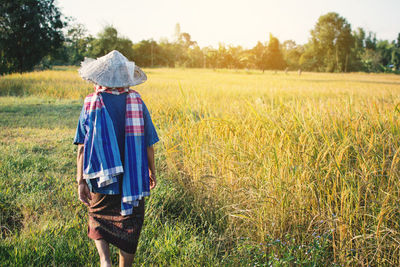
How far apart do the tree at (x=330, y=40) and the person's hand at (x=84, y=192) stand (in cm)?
3904

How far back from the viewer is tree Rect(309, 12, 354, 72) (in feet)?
120

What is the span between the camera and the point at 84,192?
144 centimetres

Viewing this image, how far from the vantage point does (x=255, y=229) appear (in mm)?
2021

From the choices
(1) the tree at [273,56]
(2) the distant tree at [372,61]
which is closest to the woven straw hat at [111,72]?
(2) the distant tree at [372,61]

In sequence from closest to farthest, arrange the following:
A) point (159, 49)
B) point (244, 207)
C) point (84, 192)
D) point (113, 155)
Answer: point (113, 155) → point (84, 192) → point (244, 207) → point (159, 49)

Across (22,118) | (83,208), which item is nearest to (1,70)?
(22,118)

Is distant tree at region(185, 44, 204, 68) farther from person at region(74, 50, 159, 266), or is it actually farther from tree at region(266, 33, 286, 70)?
person at region(74, 50, 159, 266)

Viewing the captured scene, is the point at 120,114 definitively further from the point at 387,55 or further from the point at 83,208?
the point at 387,55

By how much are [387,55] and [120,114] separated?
3705cm

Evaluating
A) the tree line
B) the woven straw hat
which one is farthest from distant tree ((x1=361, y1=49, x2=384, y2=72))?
the woven straw hat

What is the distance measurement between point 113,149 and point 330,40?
4411 cm

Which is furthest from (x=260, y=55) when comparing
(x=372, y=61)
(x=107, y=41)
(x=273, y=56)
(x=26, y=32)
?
(x=26, y=32)

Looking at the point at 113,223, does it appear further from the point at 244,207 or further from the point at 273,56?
the point at 273,56

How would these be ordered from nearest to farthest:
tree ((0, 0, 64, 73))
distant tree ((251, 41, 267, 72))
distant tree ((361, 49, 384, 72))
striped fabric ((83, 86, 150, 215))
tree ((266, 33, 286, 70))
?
striped fabric ((83, 86, 150, 215)) → tree ((0, 0, 64, 73)) → distant tree ((361, 49, 384, 72)) → distant tree ((251, 41, 267, 72)) → tree ((266, 33, 286, 70))
